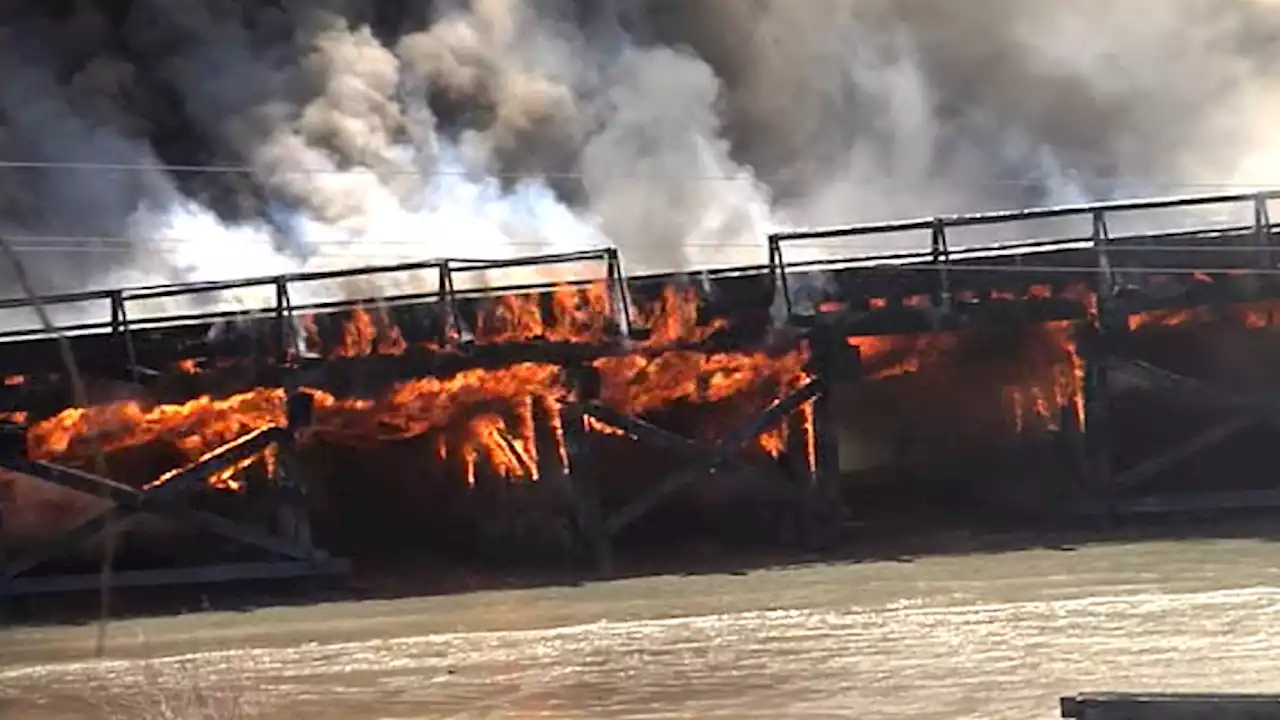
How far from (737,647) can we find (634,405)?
166 inches

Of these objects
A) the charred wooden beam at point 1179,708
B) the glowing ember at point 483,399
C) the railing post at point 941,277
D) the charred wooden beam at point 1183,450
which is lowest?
the charred wooden beam at point 1179,708

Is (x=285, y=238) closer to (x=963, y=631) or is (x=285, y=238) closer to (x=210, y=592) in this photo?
(x=210, y=592)

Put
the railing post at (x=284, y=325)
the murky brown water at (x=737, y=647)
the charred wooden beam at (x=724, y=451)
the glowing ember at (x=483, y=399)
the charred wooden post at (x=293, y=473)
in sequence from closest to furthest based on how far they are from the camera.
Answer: the murky brown water at (x=737, y=647) < the charred wooden beam at (x=724, y=451) < the charred wooden post at (x=293, y=473) < the railing post at (x=284, y=325) < the glowing ember at (x=483, y=399)

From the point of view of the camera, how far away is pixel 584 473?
1342 cm

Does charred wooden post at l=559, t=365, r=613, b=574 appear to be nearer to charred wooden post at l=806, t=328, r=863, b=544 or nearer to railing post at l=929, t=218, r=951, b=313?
charred wooden post at l=806, t=328, r=863, b=544

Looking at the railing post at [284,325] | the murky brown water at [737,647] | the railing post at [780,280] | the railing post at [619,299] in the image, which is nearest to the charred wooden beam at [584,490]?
the murky brown water at [737,647]

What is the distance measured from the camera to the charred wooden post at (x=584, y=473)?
43.9 feet

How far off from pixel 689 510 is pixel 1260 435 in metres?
5.17

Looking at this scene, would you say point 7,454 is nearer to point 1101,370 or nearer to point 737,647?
point 737,647

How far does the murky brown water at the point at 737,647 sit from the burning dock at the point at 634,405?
1.02m

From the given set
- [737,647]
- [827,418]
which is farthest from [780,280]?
[737,647]

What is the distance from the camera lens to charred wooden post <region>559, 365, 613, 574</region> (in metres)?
13.4

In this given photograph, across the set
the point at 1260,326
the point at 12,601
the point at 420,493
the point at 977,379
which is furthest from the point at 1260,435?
Answer: the point at 12,601

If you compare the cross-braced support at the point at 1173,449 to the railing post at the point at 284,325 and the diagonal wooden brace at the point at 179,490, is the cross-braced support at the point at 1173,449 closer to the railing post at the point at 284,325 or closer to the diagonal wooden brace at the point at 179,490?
the diagonal wooden brace at the point at 179,490
